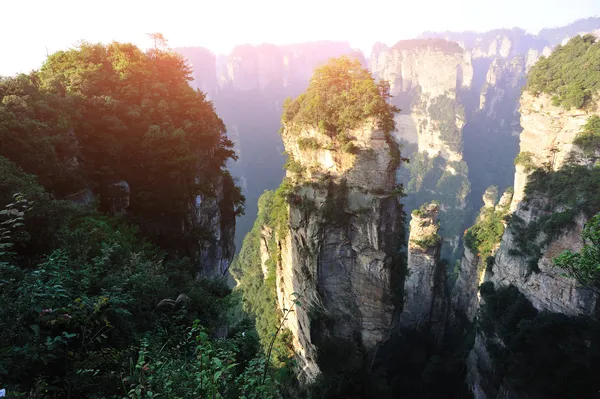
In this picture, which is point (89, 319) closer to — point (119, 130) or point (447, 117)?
point (119, 130)

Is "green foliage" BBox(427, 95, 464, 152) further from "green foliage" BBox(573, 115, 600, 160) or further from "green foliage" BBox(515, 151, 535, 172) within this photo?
"green foliage" BBox(573, 115, 600, 160)

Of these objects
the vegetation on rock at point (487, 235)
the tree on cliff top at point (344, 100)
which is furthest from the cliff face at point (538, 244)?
the tree on cliff top at point (344, 100)

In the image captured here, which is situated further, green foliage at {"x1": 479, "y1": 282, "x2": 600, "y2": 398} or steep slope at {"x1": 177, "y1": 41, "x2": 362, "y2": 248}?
steep slope at {"x1": 177, "y1": 41, "x2": 362, "y2": 248}

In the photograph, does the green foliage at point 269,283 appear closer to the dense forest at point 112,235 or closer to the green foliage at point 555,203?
the dense forest at point 112,235

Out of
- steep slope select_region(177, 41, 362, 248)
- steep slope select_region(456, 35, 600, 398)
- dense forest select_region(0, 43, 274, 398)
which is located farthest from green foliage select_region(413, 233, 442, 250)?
steep slope select_region(177, 41, 362, 248)

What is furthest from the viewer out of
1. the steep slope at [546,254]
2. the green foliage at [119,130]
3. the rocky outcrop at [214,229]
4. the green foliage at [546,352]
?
the steep slope at [546,254]

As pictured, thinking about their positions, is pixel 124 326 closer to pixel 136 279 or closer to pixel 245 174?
pixel 136 279

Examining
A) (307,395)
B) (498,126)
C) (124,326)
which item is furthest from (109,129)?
(498,126)
